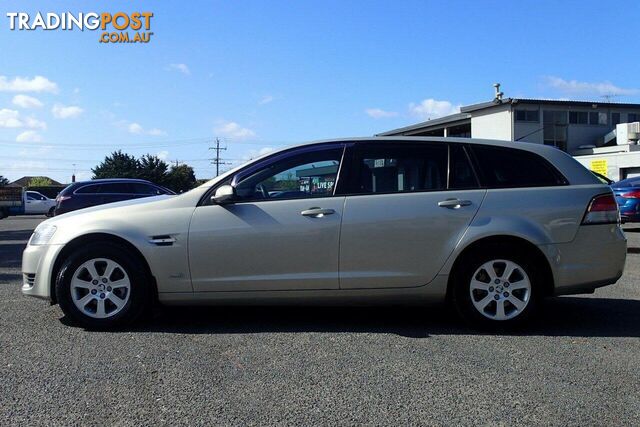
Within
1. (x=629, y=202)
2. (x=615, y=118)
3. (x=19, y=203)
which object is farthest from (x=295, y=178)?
(x=615, y=118)

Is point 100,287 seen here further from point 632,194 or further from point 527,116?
point 527,116

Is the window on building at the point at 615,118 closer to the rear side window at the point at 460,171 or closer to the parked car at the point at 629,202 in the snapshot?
the parked car at the point at 629,202

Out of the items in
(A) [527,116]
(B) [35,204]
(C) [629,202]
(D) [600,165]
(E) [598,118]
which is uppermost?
(E) [598,118]

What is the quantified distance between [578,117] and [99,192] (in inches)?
1342

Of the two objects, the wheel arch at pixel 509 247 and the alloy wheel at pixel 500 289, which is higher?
the wheel arch at pixel 509 247

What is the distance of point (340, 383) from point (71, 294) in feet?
8.64

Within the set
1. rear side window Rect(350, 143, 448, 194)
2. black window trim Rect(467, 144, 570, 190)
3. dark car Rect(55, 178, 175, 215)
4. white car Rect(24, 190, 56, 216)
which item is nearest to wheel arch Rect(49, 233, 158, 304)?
rear side window Rect(350, 143, 448, 194)

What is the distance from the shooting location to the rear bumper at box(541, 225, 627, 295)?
4.94 metres

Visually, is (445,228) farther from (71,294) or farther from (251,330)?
(71,294)

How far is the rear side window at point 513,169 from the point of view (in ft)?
16.7

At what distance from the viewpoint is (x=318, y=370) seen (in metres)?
3.97

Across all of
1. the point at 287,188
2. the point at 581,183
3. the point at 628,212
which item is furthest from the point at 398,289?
the point at 628,212

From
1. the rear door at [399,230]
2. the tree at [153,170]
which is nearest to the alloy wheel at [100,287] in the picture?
the rear door at [399,230]

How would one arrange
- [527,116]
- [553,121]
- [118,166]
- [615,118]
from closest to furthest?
1. [527,116]
2. [553,121]
3. [615,118]
4. [118,166]
